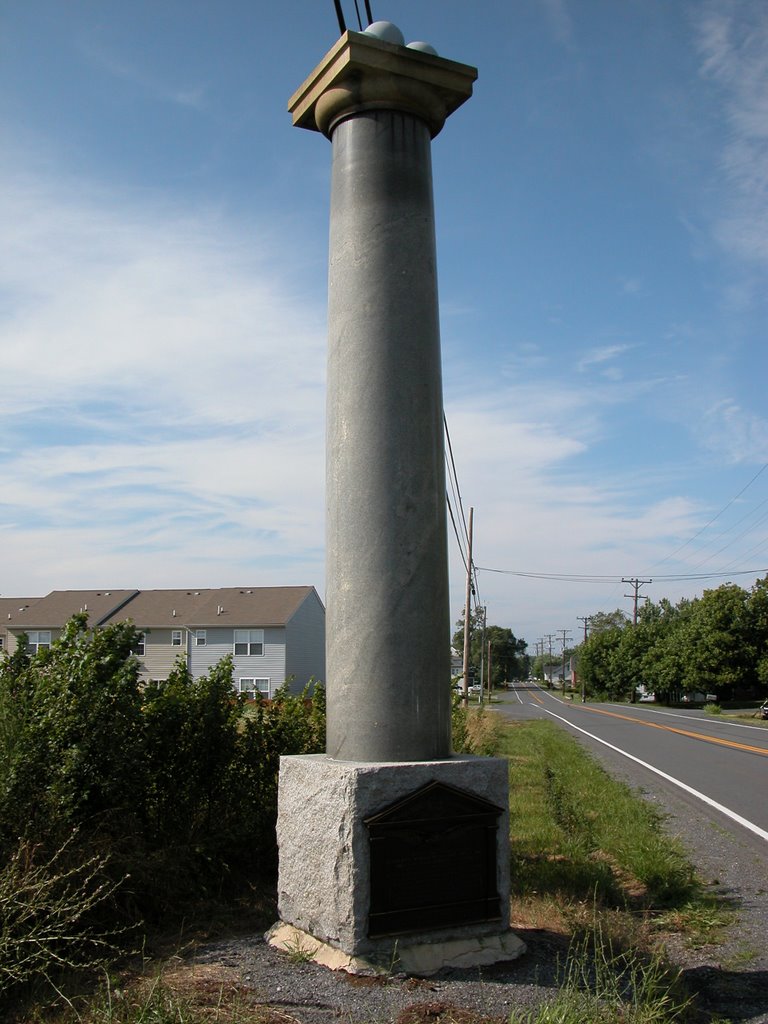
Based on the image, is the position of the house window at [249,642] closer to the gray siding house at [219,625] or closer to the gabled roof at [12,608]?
the gray siding house at [219,625]

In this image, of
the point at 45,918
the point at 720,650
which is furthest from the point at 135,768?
the point at 720,650

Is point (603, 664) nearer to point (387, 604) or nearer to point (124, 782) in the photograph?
point (124, 782)

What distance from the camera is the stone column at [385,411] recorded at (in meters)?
5.01

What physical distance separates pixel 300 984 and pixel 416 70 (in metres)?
4.96

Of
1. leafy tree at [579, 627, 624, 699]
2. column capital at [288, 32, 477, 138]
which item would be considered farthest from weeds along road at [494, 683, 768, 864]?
leafy tree at [579, 627, 624, 699]

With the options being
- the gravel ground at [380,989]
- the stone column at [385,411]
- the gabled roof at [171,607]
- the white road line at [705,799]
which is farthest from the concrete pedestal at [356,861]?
the gabled roof at [171,607]

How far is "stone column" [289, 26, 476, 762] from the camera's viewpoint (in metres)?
5.01

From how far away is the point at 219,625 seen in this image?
44.8m

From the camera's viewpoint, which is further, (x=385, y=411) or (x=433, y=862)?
(x=385, y=411)

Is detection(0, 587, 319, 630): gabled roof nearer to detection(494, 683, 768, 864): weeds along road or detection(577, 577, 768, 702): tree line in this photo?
detection(494, 683, 768, 864): weeds along road

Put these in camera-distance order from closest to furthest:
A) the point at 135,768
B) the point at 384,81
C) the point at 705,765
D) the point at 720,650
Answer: the point at 384,81, the point at 135,768, the point at 705,765, the point at 720,650

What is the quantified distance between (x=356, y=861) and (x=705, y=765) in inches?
569

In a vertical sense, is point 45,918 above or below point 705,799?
above

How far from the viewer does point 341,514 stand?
206 inches
